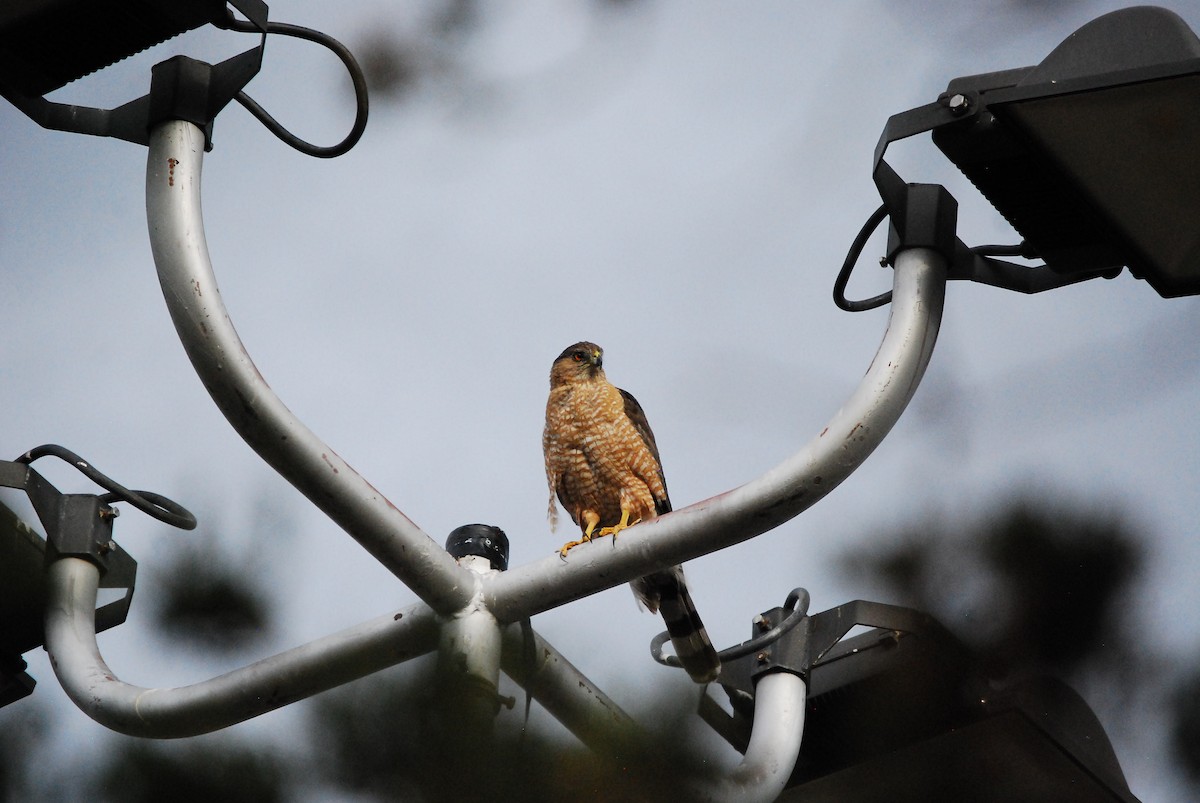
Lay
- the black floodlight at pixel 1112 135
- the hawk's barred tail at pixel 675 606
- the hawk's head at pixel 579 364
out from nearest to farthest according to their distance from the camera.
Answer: the black floodlight at pixel 1112 135 < the hawk's barred tail at pixel 675 606 < the hawk's head at pixel 579 364

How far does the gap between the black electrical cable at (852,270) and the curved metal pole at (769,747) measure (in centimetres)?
69

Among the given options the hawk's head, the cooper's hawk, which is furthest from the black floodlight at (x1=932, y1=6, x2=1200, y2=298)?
the hawk's head

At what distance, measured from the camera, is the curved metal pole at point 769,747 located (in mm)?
2027

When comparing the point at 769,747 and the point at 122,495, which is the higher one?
the point at 122,495

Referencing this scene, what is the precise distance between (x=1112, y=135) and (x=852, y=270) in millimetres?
507

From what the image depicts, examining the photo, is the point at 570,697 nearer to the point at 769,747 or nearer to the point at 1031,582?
the point at 769,747

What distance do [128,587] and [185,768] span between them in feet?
1.37

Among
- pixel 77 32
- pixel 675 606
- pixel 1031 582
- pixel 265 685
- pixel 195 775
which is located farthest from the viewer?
pixel 675 606

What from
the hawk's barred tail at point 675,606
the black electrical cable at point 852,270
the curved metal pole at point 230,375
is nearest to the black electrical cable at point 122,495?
the curved metal pole at point 230,375

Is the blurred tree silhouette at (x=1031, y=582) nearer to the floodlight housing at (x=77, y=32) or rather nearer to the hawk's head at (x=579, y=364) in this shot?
the floodlight housing at (x=77, y=32)

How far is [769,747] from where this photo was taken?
2.22m

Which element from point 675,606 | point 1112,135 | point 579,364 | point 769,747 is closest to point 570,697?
point 769,747

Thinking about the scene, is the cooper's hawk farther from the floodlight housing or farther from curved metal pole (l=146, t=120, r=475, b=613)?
the floodlight housing

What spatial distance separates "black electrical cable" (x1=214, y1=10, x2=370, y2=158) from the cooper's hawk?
314 cm
